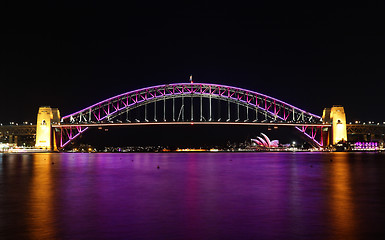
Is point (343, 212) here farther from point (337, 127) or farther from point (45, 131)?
point (45, 131)

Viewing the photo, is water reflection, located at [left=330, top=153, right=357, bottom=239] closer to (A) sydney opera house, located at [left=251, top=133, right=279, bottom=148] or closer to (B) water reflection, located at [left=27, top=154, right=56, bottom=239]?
(B) water reflection, located at [left=27, top=154, right=56, bottom=239]

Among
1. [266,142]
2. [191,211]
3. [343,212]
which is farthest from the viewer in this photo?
[266,142]

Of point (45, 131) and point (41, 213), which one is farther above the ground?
point (45, 131)

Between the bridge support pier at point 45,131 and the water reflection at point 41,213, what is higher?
the bridge support pier at point 45,131

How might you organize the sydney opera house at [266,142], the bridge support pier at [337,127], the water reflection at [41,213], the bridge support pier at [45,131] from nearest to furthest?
the water reflection at [41,213] < the bridge support pier at [45,131] < the bridge support pier at [337,127] < the sydney opera house at [266,142]

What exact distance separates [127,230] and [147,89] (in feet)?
247

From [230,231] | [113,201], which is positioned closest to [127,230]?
[230,231]

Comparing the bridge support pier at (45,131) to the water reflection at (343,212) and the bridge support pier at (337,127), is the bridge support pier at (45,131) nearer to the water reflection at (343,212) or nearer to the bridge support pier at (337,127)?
the bridge support pier at (337,127)

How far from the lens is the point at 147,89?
277ft

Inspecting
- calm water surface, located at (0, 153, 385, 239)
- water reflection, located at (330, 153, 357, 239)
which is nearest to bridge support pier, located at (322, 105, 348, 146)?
calm water surface, located at (0, 153, 385, 239)

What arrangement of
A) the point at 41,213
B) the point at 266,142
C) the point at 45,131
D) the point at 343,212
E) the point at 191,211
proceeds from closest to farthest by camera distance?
the point at 41,213, the point at 343,212, the point at 191,211, the point at 45,131, the point at 266,142

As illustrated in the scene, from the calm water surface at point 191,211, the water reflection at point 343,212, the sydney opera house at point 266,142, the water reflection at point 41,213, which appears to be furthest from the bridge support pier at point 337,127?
the water reflection at point 41,213

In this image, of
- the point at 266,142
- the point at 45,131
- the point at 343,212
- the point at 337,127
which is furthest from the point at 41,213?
the point at 266,142

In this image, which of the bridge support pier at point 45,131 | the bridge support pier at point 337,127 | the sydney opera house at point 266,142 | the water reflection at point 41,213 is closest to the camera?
the water reflection at point 41,213
